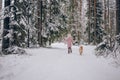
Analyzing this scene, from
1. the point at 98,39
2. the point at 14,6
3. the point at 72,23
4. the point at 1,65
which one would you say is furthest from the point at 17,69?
the point at 72,23

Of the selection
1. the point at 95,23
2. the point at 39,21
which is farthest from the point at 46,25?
the point at 95,23

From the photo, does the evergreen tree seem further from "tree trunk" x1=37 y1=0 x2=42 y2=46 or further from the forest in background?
"tree trunk" x1=37 y1=0 x2=42 y2=46

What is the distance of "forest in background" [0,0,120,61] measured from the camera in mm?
16781

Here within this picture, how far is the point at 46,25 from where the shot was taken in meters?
31.4

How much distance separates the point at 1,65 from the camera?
12102 mm

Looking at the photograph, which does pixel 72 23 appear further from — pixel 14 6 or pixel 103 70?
pixel 103 70

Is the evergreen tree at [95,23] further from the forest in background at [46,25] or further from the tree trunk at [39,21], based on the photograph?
the tree trunk at [39,21]

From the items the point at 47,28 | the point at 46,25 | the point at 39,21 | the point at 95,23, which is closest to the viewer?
the point at 39,21

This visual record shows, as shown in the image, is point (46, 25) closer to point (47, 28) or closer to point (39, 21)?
point (47, 28)

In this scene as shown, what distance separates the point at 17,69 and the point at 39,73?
1442mm

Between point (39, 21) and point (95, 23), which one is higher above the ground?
point (95, 23)

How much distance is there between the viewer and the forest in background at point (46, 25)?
1678cm

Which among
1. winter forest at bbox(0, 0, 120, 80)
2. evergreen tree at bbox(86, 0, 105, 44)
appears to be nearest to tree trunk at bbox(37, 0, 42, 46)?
winter forest at bbox(0, 0, 120, 80)

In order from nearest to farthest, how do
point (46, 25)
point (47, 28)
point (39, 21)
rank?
point (39, 21) → point (47, 28) → point (46, 25)
